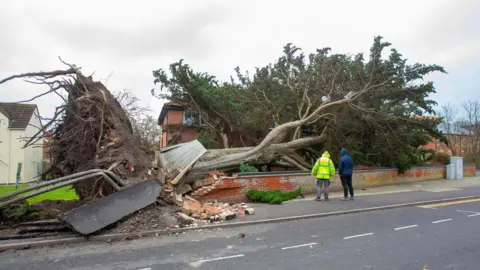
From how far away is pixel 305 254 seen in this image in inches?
206

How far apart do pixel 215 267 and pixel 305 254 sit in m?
1.58

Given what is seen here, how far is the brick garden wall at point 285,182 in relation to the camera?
10.7 meters

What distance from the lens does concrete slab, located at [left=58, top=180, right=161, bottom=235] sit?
21.0ft

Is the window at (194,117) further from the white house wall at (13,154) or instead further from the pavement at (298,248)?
the white house wall at (13,154)

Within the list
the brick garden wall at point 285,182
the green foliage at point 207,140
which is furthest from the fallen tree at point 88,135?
the green foliage at point 207,140

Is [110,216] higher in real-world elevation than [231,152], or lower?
lower

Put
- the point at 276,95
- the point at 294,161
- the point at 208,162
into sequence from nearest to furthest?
the point at 208,162 < the point at 294,161 < the point at 276,95

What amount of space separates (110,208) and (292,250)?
412cm

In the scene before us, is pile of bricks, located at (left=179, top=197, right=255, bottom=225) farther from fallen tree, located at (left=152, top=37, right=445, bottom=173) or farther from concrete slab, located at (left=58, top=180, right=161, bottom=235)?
fallen tree, located at (left=152, top=37, right=445, bottom=173)

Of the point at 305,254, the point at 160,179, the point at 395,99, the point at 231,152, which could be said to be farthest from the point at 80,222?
the point at 395,99

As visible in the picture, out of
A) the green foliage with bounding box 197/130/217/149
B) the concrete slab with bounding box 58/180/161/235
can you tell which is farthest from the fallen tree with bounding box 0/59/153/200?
the green foliage with bounding box 197/130/217/149

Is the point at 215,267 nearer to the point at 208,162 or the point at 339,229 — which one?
the point at 339,229

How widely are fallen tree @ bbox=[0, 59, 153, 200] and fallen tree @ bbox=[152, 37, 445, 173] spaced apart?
3075mm

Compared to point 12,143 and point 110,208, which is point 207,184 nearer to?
point 110,208
